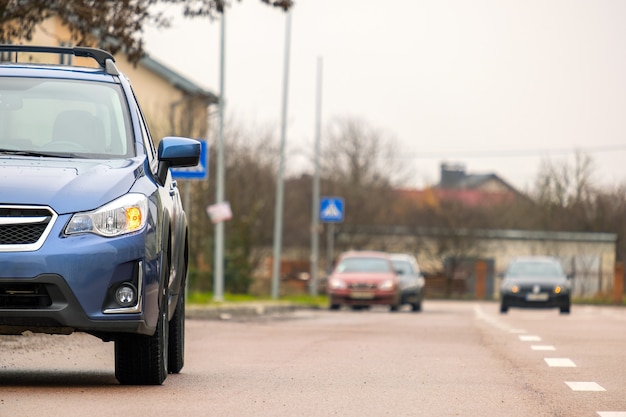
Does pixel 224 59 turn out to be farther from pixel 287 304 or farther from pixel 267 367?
pixel 267 367

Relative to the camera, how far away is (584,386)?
1013 cm

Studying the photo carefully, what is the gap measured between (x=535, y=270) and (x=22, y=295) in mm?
29708

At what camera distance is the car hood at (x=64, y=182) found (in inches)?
331

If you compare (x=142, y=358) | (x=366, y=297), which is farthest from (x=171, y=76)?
(x=142, y=358)

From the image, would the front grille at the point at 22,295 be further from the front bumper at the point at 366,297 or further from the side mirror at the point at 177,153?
the front bumper at the point at 366,297

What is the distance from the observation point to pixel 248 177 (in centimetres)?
5125

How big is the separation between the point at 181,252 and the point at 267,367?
1.38 metres

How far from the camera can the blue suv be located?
8367 millimetres

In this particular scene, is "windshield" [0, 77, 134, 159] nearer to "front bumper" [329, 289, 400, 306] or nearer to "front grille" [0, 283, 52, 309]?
"front grille" [0, 283, 52, 309]

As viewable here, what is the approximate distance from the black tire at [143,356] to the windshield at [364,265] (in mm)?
26746

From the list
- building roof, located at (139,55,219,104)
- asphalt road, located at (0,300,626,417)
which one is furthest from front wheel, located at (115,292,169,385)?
building roof, located at (139,55,219,104)

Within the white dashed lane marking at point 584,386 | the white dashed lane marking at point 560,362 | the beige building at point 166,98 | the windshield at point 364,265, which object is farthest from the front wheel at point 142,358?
the windshield at point 364,265

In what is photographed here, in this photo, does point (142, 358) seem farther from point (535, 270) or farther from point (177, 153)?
point (535, 270)

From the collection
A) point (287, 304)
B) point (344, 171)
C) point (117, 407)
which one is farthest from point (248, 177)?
point (117, 407)
